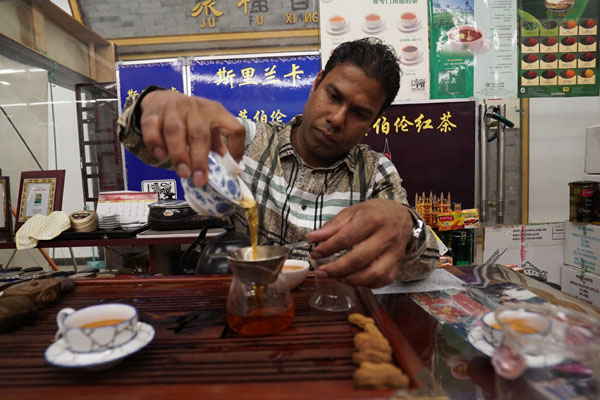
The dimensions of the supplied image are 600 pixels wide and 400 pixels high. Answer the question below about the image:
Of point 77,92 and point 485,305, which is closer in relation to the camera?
point 485,305

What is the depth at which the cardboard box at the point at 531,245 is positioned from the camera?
10.8ft

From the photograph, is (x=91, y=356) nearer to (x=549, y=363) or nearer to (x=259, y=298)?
(x=259, y=298)

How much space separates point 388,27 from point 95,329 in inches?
160

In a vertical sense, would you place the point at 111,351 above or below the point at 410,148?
below

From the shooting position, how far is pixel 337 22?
383cm

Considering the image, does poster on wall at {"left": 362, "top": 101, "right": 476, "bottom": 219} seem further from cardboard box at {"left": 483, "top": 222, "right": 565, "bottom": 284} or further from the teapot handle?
the teapot handle

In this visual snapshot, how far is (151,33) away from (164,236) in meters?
3.32

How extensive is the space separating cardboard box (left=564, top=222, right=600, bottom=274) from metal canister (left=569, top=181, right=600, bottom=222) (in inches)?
3.0

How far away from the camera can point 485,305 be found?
108 cm

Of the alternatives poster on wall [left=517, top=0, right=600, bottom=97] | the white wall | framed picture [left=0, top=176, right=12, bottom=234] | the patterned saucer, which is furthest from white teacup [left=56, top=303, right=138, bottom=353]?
the white wall

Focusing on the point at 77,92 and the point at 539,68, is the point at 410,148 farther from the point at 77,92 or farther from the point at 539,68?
the point at 77,92

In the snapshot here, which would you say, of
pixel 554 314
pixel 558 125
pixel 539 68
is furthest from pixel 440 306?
pixel 558 125

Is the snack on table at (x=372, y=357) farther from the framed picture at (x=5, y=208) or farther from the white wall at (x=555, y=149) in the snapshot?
the white wall at (x=555, y=149)

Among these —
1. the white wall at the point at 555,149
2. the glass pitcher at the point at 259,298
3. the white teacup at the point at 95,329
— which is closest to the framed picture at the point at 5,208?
the white teacup at the point at 95,329
